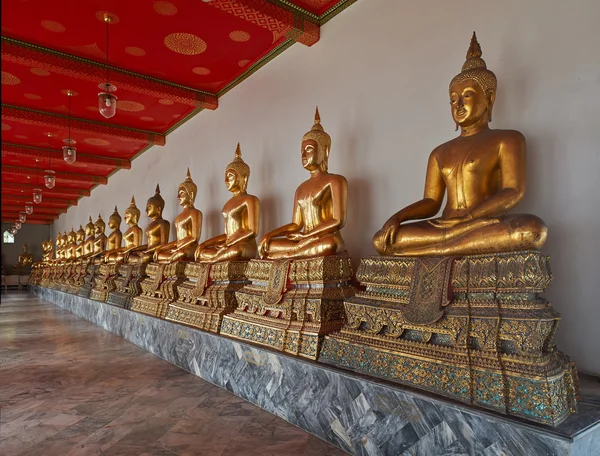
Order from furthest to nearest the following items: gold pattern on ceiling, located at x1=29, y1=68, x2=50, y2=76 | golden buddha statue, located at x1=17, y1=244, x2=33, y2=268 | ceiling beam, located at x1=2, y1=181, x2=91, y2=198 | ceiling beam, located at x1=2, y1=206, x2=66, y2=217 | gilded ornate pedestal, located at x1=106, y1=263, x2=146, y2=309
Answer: golden buddha statue, located at x1=17, y1=244, x2=33, y2=268 < ceiling beam, located at x1=2, y1=206, x2=66, y2=217 < ceiling beam, located at x1=2, y1=181, x2=91, y2=198 < gilded ornate pedestal, located at x1=106, y1=263, x2=146, y2=309 < gold pattern on ceiling, located at x1=29, y1=68, x2=50, y2=76

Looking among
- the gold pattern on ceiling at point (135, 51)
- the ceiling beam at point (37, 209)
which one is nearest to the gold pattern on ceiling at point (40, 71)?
the gold pattern on ceiling at point (135, 51)

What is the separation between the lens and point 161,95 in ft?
17.4

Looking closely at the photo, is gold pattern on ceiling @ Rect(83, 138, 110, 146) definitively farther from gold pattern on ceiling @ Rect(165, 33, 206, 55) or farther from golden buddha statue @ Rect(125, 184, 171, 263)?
gold pattern on ceiling @ Rect(165, 33, 206, 55)

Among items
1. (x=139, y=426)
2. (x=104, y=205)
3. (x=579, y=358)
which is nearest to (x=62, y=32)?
(x=139, y=426)

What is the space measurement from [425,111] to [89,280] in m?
6.53

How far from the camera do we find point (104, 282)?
6.47 meters

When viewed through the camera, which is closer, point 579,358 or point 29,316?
point 579,358

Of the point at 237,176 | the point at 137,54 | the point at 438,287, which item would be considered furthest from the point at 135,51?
the point at 438,287

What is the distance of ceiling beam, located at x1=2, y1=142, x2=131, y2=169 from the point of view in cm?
805

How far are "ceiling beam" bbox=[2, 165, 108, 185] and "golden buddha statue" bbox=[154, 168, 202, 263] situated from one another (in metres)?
6.18

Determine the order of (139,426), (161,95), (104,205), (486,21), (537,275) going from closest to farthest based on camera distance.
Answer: (537,275) < (139,426) < (486,21) < (161,95) < (104,205)

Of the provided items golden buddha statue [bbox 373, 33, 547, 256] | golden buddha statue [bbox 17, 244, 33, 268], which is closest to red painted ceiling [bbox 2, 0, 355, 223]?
golden buddha statue [bbox 373, 33, 547, 256]

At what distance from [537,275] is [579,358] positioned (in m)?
0.77

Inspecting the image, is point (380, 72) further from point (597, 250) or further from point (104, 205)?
point (104, 205)
